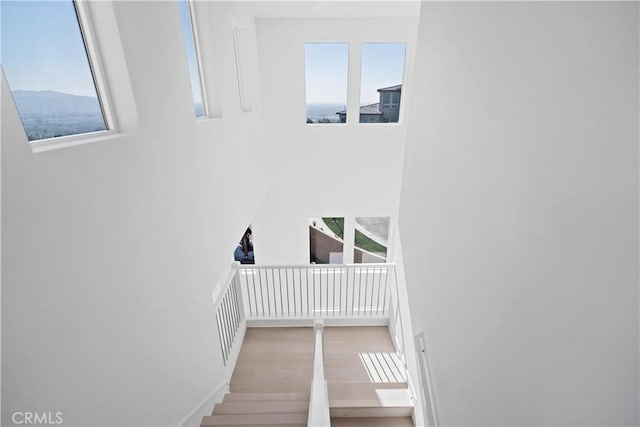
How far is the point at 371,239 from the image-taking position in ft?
18.4

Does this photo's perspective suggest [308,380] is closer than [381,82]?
Yes

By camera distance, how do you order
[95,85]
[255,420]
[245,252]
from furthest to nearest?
[245,252] → [255,420] → [95,85]

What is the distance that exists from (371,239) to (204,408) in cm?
373

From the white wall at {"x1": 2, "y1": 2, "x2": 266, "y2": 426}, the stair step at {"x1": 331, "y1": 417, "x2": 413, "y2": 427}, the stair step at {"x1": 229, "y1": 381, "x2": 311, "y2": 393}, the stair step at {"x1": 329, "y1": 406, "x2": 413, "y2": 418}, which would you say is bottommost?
the stair step at {"x1": 229, "y1": 381, "x2": 311, "y2": 393}

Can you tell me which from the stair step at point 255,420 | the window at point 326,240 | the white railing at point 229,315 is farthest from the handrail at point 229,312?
the window at point 326,240

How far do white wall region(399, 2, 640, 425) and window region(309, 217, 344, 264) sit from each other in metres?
3.43

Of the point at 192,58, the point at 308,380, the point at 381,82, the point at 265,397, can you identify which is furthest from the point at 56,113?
the point at 381,82

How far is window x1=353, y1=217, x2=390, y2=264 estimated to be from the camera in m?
5.45

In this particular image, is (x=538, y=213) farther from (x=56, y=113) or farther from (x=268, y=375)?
(x=268, y=375)

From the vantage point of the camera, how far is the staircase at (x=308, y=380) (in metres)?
2.68

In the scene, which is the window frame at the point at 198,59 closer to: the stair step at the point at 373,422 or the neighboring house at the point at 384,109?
the neighboring house at the point at 384,109

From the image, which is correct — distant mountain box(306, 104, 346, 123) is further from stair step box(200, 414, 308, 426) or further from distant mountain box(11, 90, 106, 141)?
stair step box(200, 414, 308, 426)

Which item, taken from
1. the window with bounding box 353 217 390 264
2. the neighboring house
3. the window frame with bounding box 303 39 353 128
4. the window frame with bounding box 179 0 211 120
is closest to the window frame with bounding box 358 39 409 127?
the neighboring house

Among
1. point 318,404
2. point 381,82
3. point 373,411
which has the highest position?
point 381,82
